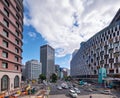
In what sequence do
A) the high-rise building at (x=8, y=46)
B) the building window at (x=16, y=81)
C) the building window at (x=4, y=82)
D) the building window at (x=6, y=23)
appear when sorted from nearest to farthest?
the high-rise building at (x=8, y=46) → the building window at (x=4, y=82) → the building window at (x=6, y=23) → the building window at (x=16, y=81)

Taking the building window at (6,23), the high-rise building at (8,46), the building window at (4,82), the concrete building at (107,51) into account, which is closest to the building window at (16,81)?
the high-rise building at (8,46)

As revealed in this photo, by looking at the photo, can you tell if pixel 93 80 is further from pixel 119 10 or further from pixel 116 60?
pixel 119 10

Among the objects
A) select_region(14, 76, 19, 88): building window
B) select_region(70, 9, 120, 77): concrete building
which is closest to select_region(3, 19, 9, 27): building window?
select_region(14, 76, 19, 88): building window

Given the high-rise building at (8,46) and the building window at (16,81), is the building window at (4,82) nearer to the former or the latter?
the high-rise building at (8,46)

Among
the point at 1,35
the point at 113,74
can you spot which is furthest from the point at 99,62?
the point at 1,35

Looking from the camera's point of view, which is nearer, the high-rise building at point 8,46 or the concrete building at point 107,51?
the high-rise building at point 8,46

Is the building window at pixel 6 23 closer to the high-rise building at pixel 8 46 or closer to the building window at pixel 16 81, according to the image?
the high-rise building at pixel 8 46

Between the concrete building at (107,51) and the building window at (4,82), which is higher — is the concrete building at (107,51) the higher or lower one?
the higher one

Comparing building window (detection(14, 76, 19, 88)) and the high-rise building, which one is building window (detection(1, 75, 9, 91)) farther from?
building window (detection(14, 76, 19, 88))

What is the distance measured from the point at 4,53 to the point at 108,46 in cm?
6818

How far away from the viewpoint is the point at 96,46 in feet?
403

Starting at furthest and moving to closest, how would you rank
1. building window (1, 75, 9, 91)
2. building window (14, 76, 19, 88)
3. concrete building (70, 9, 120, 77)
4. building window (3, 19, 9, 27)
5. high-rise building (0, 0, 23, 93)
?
concrete building (70, 9, 120, 77) < building window (14, 76, 19, 88) < building window (3, 19, 9, 27) < building window (1, 75, 9, 91) < high-rise building (0, 0, 23, 93)

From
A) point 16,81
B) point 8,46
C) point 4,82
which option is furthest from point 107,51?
point 4,82

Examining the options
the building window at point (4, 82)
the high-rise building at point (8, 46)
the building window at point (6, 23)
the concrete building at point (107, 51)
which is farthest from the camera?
the concrete building at point (107, 51)
